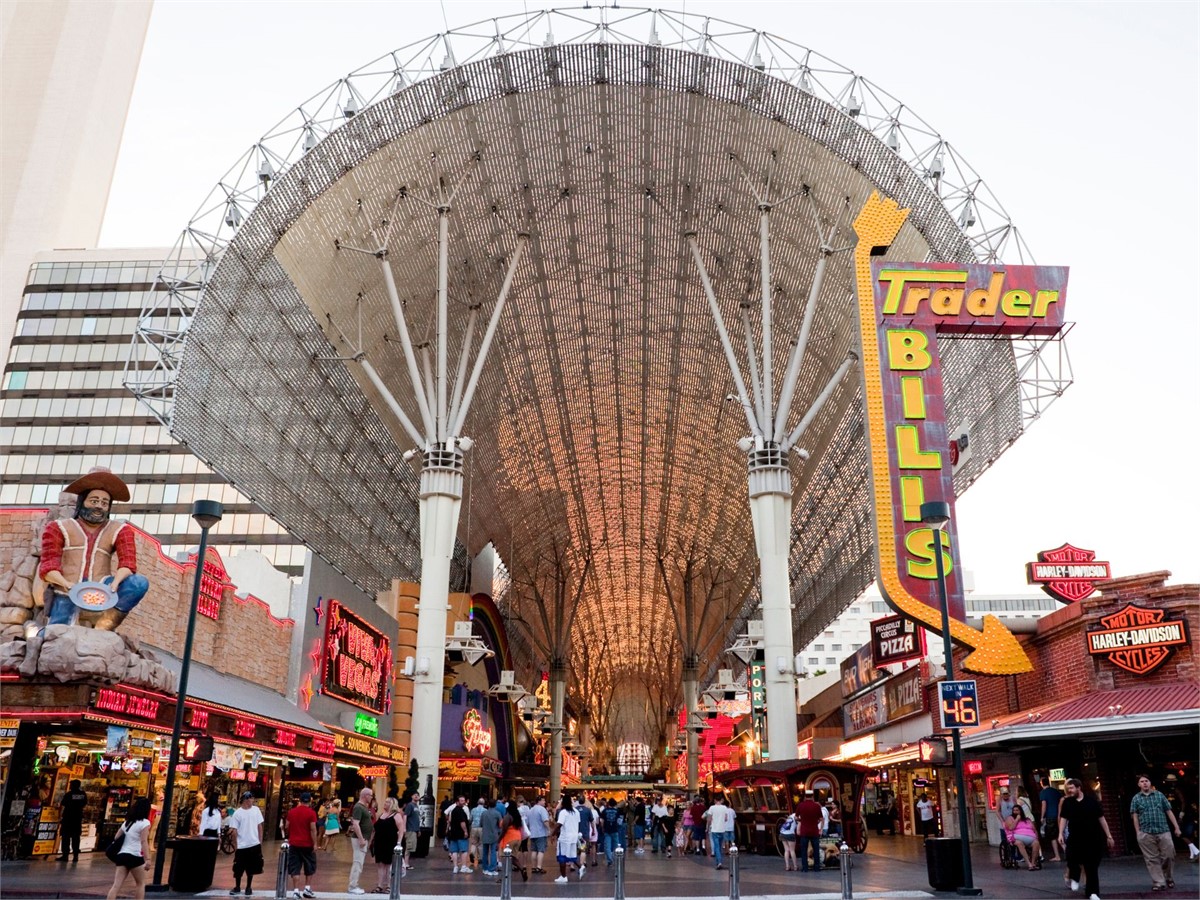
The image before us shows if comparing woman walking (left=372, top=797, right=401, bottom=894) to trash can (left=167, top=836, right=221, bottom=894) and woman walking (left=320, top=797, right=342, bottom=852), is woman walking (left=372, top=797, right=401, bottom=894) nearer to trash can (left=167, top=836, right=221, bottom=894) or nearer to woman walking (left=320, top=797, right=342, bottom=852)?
trash can (left=167, top=836, right=221, bottom=894)

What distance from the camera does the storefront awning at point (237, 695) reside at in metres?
24.7

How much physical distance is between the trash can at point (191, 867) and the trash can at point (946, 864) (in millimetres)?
11877

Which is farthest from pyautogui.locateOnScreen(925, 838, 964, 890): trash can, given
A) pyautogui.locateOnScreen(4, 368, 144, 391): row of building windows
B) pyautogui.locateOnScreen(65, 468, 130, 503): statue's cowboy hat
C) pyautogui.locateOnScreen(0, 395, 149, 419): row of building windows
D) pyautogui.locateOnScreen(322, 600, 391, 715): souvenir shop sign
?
pyautogui.locateOnScreen(4, 368, 144, 391): row of building windows

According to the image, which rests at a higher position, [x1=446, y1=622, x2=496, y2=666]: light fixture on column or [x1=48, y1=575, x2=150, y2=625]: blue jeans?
[x1=446, y1=622, x2=496, y2=666]: light fixture on column

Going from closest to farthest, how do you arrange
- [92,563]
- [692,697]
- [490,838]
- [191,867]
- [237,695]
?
[191,867]
[92,563]
[490,838]
[237,695]
[692,697]

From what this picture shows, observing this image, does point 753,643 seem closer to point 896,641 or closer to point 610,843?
point 896,641

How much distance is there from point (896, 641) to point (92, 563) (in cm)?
2993

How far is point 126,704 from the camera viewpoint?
20766mm

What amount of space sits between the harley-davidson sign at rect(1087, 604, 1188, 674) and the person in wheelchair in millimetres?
4139

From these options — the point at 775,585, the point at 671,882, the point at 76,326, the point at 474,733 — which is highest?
the point at 76,326

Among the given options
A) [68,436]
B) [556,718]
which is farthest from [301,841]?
[556,718]

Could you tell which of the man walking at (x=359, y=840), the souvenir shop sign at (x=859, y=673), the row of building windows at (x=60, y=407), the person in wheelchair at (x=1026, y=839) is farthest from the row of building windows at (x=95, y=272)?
the person in wheelchair at (x=1026, y=839)

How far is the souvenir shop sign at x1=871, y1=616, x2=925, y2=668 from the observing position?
38094mm

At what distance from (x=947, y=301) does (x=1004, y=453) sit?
16554 millimetres
